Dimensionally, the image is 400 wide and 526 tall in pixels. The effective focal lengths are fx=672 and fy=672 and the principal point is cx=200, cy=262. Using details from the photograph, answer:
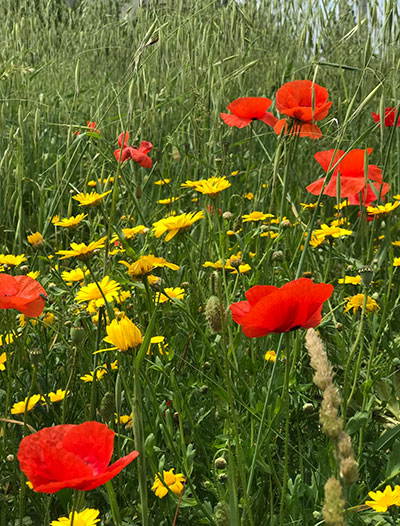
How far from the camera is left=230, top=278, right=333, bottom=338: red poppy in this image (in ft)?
2.16

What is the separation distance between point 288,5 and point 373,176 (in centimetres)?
125

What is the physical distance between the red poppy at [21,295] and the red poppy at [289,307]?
376mm

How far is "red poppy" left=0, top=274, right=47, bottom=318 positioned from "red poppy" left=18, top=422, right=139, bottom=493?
366 millimetres

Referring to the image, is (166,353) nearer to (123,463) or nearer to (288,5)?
(123,463)

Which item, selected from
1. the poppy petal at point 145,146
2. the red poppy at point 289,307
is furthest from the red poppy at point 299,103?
the red poppy at point 289,307

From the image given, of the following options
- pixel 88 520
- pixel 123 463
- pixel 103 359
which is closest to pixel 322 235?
pixel 103 359

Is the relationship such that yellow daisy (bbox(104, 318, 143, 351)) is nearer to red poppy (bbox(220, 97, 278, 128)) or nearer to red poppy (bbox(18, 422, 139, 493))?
red poppy (bbox(18, 422, 139, 493))

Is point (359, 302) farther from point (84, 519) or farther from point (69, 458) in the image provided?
point (69, 458)

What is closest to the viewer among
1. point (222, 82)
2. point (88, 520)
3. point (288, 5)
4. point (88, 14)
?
point (88, 520)

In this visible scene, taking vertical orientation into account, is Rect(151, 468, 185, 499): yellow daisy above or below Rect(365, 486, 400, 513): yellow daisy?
below

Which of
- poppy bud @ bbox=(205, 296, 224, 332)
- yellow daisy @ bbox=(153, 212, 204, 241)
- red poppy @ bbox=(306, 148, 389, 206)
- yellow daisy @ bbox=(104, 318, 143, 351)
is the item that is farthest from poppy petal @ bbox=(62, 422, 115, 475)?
red poppy @ bbox=(306, 148, 389, 206)

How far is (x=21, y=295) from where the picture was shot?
958mm

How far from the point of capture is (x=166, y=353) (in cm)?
121

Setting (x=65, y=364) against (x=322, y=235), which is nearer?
(x=65, y=364)
